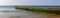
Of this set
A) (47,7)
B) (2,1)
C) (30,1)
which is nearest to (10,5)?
(2,1)

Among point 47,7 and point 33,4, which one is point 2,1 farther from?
point 47,7

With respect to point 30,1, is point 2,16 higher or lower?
lower

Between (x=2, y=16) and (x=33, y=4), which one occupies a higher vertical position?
(x=33, y=4)

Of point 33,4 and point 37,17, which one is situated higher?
point 33,4

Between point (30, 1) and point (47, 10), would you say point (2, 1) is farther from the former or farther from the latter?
point (47, 10)

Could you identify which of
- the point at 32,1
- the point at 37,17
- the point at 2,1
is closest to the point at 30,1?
the point at 32,1

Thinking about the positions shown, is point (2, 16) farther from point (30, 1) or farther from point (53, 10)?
point (53, 10)

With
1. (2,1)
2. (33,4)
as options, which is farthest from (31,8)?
(2,1)
